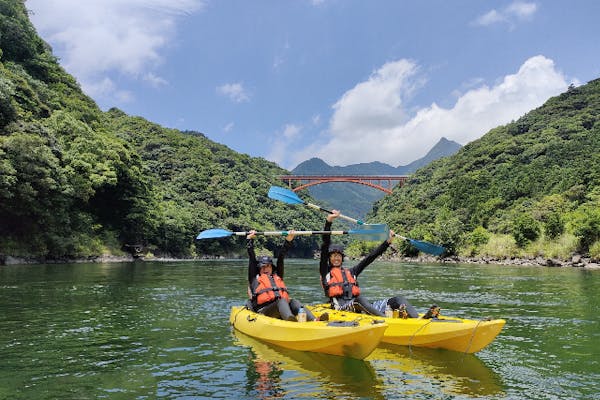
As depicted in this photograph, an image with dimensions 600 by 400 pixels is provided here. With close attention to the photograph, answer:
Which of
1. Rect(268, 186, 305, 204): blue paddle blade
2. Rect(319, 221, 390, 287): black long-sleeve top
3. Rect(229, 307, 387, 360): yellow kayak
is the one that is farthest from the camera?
Rect(268, 186, 305, 204): blue paddle blade

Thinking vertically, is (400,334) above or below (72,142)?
below

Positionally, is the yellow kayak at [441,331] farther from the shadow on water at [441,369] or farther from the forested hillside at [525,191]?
the forested hillside at [525,191]

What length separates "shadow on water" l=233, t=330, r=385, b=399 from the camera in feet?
Result: 17.4

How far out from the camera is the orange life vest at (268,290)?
840cm

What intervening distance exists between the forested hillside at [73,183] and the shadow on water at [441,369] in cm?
2542

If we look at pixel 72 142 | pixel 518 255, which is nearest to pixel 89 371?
pixel 72 142

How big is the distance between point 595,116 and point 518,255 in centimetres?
4514

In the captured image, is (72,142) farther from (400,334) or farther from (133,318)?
(400,334)

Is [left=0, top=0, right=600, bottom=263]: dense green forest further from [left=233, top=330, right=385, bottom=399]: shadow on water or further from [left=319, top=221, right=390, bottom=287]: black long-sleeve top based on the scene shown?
[left=233, top=330, right=385, bottom=399]: shadow on water

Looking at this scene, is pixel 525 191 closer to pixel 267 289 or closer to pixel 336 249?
pixel 336 249

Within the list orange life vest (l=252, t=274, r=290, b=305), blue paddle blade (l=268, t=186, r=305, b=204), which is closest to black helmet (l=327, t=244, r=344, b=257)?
orange life vest (l=252, t=274, r=290, b=305)

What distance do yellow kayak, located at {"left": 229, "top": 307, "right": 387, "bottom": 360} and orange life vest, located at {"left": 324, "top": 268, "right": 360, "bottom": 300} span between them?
1.38 meters

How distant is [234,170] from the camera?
330 feet

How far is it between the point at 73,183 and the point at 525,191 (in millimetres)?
47990
